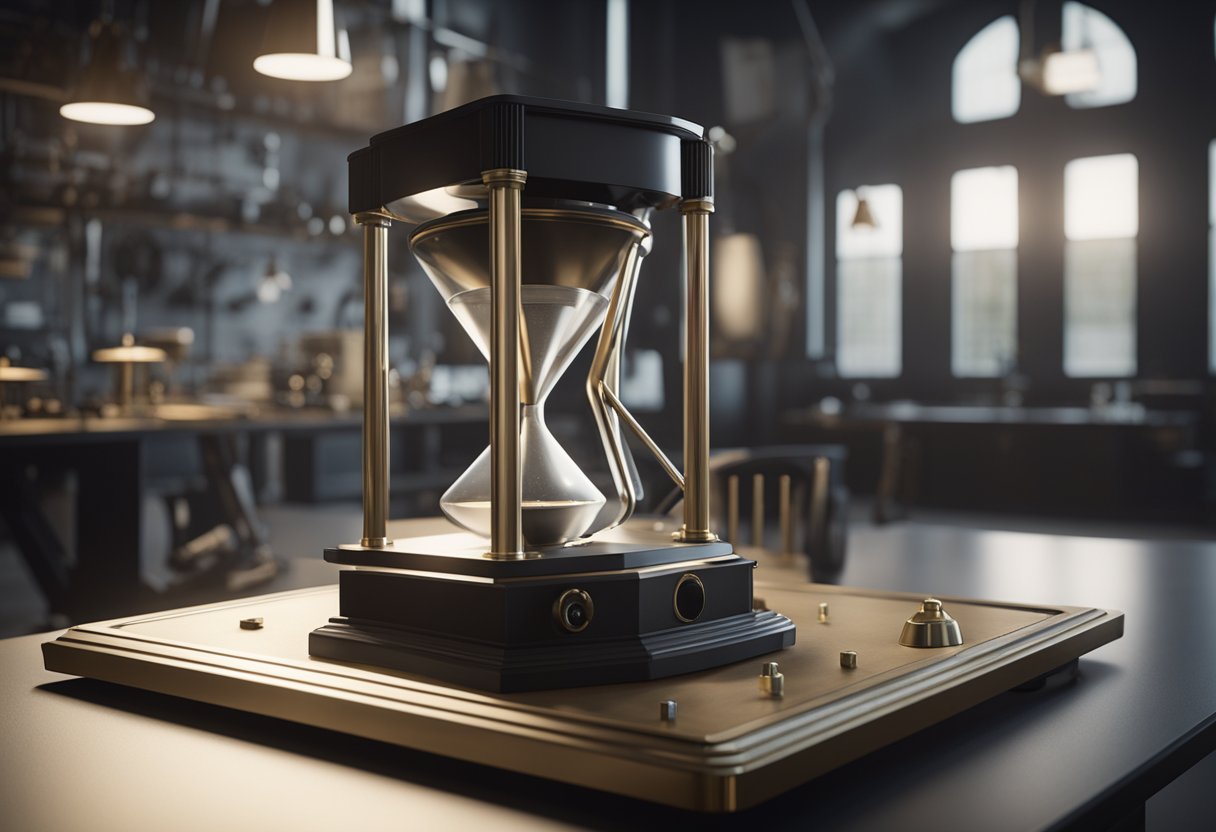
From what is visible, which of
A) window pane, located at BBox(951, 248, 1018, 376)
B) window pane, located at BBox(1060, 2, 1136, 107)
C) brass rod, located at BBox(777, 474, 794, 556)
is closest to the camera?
brass rod, located at BBox(777, 474, 794, 556)

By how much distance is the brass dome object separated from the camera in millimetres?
979

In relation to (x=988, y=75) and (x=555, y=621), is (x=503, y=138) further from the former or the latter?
(x=988, y=75)

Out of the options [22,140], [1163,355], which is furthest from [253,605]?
[1163,355]

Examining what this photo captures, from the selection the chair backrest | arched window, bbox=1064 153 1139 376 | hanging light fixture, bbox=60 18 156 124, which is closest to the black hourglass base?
the chair backrest

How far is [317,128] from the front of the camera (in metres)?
9.06

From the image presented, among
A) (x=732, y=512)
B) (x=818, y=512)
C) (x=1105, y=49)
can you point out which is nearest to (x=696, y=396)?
(x=732, y=512)

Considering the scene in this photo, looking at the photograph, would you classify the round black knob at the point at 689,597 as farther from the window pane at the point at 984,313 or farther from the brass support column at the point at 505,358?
the window pane at the point at 984,313

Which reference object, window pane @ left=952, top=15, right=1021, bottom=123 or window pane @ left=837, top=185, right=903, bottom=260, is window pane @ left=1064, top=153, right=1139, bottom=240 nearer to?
window pane @ left=952, top=15, right=1021, bottom=123

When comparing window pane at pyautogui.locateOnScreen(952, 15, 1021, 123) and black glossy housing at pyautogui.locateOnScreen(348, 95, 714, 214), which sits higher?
window pane at pyautogui.locateOnScreen(952, 15, 1021, 123)

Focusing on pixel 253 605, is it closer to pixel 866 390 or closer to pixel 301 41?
pixel 301 41

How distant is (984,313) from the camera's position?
12539 millimetres

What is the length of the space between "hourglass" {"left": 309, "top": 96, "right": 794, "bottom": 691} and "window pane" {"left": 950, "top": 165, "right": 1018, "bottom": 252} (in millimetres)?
12067

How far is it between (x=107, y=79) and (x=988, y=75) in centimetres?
1046

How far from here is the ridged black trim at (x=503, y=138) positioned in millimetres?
902
